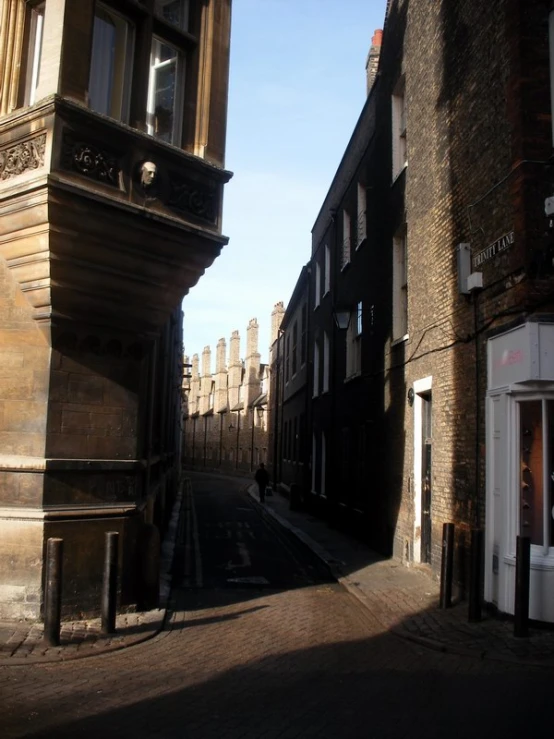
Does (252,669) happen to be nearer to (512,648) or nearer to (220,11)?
(512,648)

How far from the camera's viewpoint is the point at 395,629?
26.4ft

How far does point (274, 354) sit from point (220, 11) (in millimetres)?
36553


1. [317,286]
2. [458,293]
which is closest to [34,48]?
[458,293]

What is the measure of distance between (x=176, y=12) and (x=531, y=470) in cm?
711

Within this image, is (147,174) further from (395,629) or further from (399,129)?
(399,129)

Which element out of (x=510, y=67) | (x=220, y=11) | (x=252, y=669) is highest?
(x=220, y=11)

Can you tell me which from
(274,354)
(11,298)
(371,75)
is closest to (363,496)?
(11,298)

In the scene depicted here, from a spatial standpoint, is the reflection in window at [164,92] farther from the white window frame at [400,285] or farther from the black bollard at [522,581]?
the black bollard at [522,581]

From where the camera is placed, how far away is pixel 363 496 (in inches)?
642

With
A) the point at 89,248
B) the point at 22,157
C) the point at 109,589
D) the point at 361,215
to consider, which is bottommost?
the point at 109,589

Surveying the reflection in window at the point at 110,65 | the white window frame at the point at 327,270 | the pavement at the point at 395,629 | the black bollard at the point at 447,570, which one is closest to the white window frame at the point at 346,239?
the white window frame at the point at 327,270

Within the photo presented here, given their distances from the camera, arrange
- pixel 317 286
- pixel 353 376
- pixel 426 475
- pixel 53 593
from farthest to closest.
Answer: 1. pixel 317 286
2. pixel 353 376
3. pixel 426 475
4. pixel 53 593

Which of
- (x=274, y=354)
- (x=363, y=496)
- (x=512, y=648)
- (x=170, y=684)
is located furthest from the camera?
(x=274, y=354)

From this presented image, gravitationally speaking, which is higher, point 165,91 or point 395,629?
point 165,91
